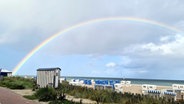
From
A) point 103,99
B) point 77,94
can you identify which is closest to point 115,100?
point 103,99

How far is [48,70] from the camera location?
3078cm

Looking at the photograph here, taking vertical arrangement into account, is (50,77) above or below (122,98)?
above

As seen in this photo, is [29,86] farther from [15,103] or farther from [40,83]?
[15,103]

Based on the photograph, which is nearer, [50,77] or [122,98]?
[122,98]

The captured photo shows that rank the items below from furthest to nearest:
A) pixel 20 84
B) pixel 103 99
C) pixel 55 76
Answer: pixel 20 84 → pixel 55 76 → pixel 103 99

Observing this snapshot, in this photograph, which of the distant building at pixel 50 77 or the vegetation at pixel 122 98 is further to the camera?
the distant building at pixel 50 77

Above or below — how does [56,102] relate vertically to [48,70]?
below

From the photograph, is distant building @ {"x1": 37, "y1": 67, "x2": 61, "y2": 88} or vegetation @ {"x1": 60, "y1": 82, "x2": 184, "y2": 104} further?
distant building @ {"x1": 37, "y1": 67, "x2": 61, "y2": 88}

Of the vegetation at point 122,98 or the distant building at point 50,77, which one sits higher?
the distant building at point 50,77

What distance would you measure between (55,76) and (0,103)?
1086 centimetres

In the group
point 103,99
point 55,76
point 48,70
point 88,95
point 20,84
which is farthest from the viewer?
point 20,84

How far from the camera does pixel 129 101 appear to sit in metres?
19.5

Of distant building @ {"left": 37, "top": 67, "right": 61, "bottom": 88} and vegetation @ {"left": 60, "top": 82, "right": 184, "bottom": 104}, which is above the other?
distant building @ {"left": 37, "top": 67, "right": 61, "bottom": 88}

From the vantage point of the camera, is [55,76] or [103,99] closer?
[103,99]
